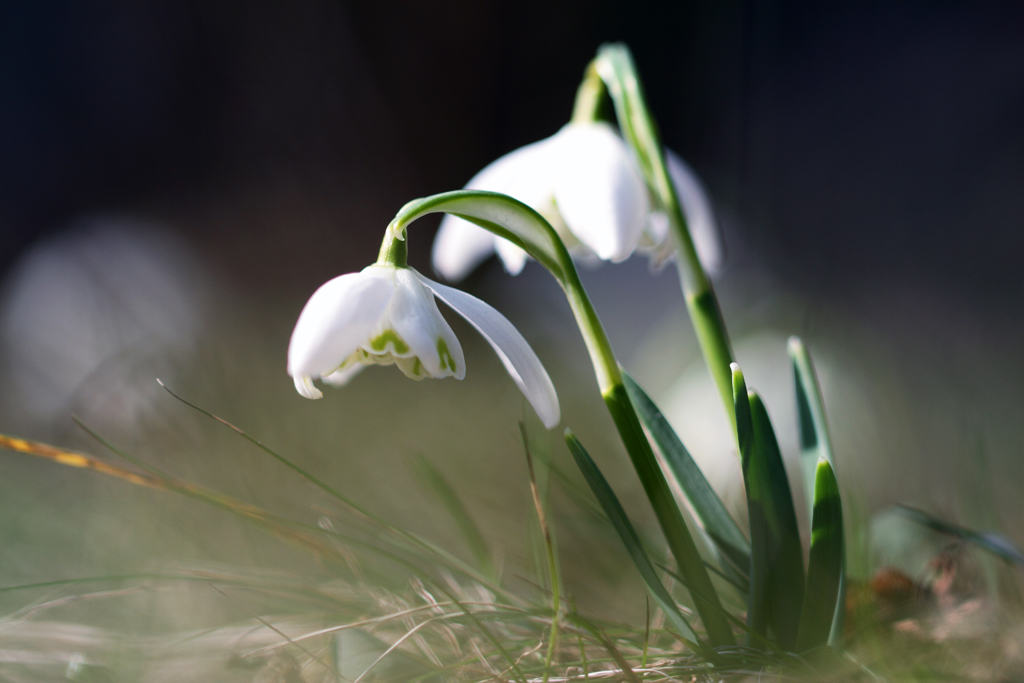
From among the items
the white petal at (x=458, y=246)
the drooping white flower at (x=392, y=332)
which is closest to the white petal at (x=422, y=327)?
the drooping white flower at (x=392, y=332)

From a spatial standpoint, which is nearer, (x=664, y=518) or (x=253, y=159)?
(x=664, y=518)

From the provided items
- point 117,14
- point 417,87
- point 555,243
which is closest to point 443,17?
point 417,87

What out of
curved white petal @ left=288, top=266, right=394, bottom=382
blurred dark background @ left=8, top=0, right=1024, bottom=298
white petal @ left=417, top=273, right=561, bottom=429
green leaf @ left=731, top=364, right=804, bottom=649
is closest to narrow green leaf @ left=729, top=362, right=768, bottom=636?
green leaf @ left=731, top=364, right=804, bottom=649

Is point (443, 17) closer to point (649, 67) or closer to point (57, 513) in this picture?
point (649, 67)

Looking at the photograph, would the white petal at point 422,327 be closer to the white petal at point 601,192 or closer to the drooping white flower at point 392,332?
the drooping white flower at point 392,332

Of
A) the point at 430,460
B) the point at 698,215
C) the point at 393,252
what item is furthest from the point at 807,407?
the point at 430,460

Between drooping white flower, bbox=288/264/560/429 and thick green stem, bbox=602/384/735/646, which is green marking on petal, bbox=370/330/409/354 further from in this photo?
thick green stem, bbox=602/384/735/646

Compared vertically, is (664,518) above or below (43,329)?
below

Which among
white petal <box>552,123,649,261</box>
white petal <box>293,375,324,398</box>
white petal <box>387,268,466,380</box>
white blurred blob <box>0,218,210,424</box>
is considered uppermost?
white blurred blob <box>0,218,210,424</box>
